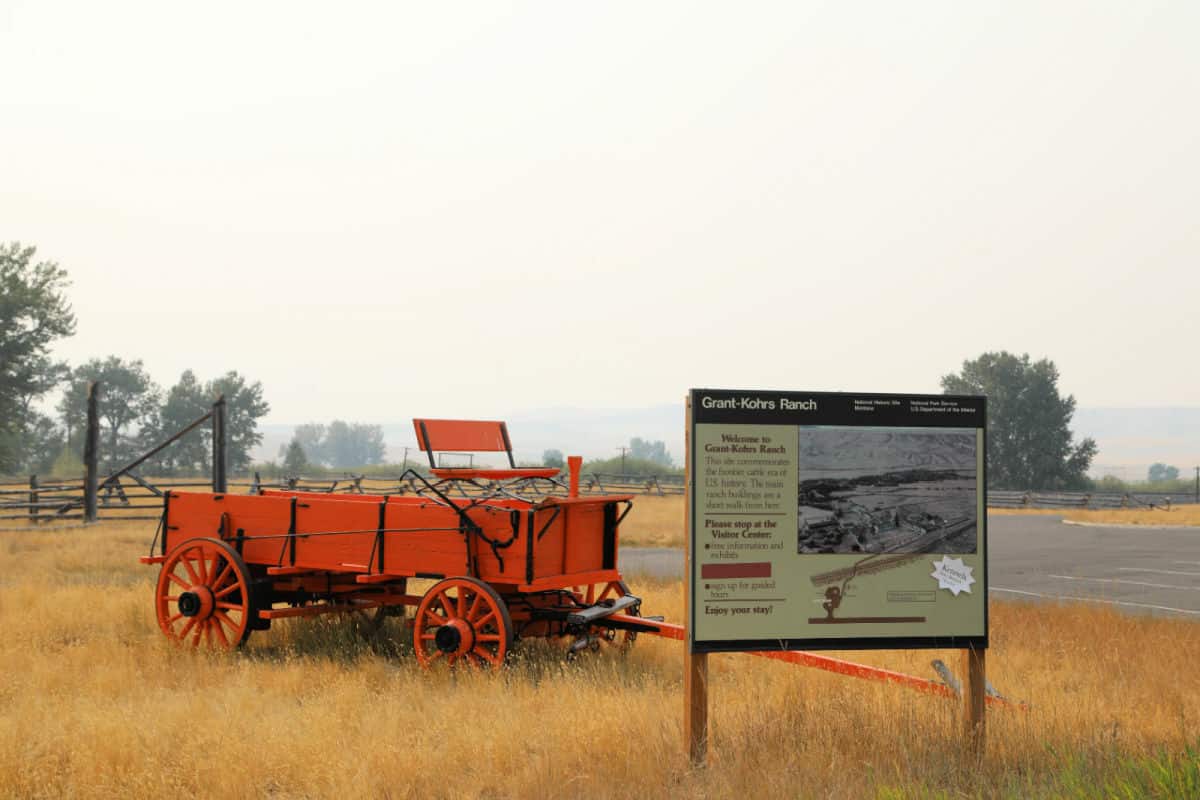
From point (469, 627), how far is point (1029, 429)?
7724 centimetres

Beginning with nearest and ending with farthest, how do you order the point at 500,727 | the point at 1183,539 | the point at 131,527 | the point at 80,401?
the point at 500,727 → the point at 131,527 → the point at 1183,539 → the point at 80,401

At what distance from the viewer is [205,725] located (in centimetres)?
618

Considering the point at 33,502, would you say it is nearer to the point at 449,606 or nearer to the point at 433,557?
the point at 433,557

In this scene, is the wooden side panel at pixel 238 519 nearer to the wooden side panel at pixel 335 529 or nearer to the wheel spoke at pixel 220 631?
the wooden side panel at pixel 335 529

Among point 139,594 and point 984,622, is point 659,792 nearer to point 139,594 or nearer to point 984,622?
point 984,622

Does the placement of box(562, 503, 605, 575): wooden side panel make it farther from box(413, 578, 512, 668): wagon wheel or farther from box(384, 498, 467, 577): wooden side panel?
box(384, 498, 467, 577): wooden side panel

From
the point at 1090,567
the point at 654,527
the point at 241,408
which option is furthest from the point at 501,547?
the point at 241,408

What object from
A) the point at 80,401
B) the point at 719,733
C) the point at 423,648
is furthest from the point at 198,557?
the point at 80,401

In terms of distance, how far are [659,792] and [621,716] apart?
1.29 metres

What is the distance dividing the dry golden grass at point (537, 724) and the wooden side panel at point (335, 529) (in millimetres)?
753

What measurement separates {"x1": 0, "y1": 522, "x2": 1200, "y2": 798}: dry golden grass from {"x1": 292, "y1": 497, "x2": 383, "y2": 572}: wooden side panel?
0.75 m

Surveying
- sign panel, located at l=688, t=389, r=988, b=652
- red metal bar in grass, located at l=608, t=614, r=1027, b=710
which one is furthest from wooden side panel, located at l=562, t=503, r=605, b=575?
sign panel, located at l=688, t=389, r=988, b=652

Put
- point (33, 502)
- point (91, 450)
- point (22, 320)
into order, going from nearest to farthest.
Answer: point (91, 450) → point (33, 502) → point (22, 320)

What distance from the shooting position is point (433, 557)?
8242 millimetres
